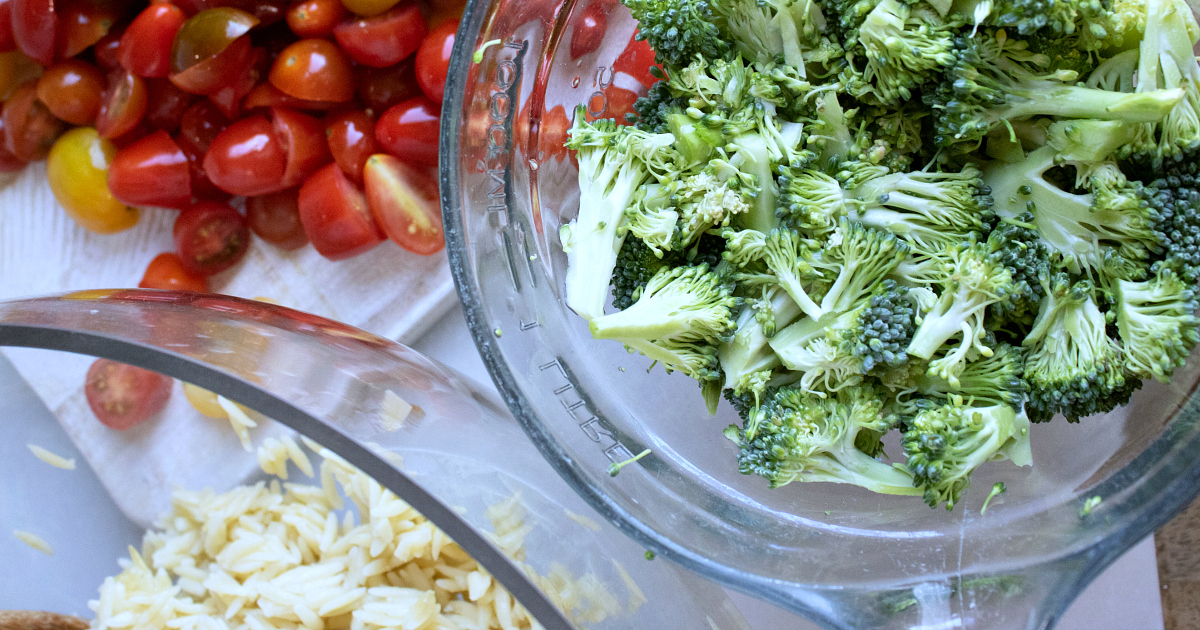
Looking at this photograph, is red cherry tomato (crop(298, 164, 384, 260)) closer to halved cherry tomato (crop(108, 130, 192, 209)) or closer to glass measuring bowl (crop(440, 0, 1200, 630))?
halved cherry tomato (crop(108, 130, 192, 209))

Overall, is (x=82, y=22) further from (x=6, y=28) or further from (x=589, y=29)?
(x=589, y=29)

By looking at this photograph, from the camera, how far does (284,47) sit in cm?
133

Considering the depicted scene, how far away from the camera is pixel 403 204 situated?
48.9 inches

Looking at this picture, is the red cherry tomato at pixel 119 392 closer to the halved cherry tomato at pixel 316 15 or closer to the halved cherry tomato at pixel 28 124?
the halved cherry tomato at pixel 28 124

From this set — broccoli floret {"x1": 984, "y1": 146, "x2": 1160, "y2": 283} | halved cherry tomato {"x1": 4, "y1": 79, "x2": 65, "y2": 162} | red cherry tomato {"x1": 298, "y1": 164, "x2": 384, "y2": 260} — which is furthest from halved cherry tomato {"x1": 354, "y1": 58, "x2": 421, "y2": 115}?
broccoli floret {"x1": 984, "y1": 146, "x2": 1160, "y2": 283}

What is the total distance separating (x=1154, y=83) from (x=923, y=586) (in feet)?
1.76

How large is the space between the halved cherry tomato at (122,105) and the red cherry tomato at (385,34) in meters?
0.34

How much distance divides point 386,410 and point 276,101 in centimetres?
61

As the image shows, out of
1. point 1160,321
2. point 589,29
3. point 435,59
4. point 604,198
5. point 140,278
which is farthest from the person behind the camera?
point 140,278

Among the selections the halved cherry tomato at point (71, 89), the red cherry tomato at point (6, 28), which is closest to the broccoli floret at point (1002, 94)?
the halved cherry tomato at point (71, 89)

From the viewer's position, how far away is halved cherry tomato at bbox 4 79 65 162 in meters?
1.35

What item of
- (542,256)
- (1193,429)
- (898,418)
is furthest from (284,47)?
(1193,429)

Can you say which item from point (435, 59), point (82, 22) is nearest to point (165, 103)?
point (82, 22)

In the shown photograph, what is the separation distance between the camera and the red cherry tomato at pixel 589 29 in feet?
3.29
